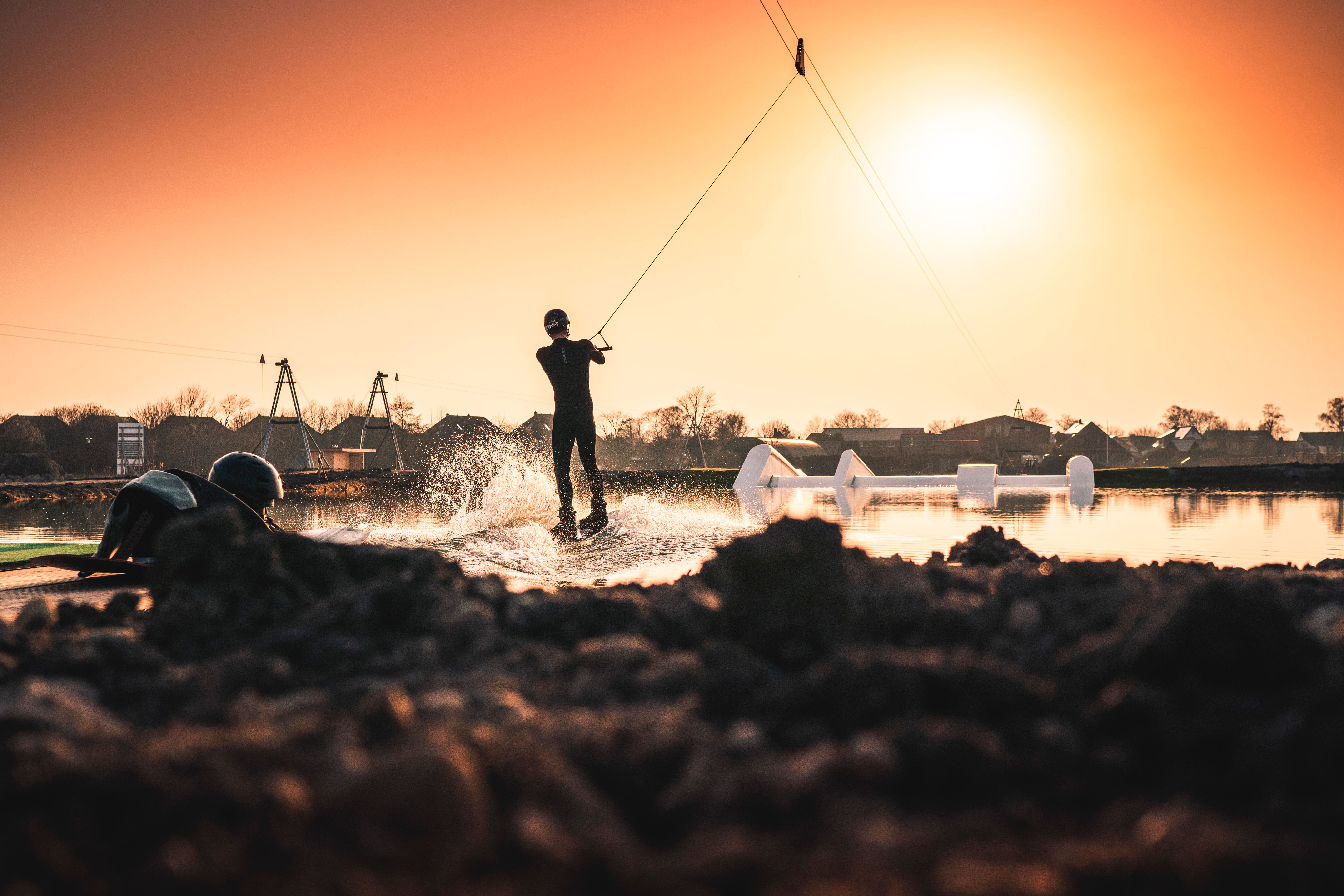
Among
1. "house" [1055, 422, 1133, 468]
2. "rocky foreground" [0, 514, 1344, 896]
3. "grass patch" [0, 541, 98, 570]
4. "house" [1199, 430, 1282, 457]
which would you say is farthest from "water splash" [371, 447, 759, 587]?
"house" [1199, 430, 1282, 457]

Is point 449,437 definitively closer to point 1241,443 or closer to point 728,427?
point 728,427

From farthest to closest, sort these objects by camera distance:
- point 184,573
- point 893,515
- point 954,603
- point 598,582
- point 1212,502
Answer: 1. point 1212,502
2. point 893,515
3. point 598,582
4. point 184,573
5. point 954,603

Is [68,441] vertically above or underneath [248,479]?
above

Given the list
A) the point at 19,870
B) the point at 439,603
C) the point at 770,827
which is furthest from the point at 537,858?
the point at 439,603

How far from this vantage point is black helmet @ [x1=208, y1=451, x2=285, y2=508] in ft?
23.4

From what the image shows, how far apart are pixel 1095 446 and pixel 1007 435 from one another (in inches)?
426

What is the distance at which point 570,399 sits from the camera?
10.5 m

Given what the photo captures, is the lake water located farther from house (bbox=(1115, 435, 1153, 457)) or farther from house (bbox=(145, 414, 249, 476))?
house (bbox=(1115, 435, 1153, 457))

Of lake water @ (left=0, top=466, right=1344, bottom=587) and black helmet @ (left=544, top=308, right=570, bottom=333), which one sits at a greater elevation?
black helmet @ (left=544, top=308, right=570, bottom=333)

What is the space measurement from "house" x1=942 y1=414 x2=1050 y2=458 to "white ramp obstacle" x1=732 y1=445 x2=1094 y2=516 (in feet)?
230

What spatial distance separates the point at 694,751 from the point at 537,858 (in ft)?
1.78

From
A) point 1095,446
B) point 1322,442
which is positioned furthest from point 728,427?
point 1322,442

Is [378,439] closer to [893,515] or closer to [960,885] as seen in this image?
[893,515]

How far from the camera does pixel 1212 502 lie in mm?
17672
